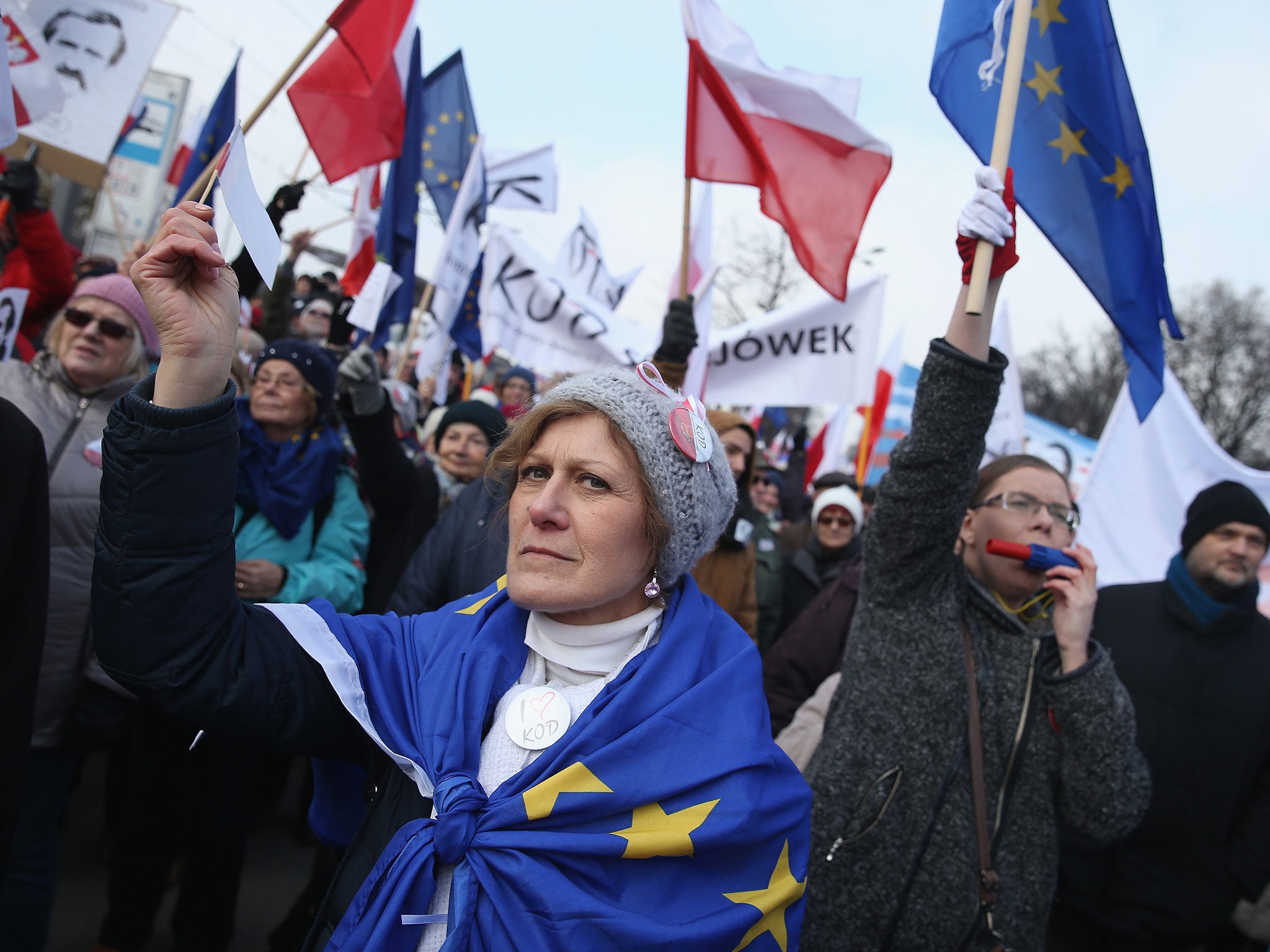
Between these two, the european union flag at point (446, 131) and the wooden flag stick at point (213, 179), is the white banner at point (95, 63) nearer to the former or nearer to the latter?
the european union flag at point (446, 131)

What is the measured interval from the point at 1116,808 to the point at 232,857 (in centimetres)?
275

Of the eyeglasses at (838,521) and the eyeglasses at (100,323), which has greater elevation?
the eyeglasses at (100,323)

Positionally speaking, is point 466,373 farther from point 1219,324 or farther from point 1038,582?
point 1219,324

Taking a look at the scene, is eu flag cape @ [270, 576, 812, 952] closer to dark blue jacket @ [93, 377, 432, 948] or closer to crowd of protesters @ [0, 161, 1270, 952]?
crowd of protesters @ [0, 161, 1270, 952]

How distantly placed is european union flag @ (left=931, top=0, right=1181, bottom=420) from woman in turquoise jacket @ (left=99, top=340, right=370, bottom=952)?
2.44 metres

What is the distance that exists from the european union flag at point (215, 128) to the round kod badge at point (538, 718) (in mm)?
5343

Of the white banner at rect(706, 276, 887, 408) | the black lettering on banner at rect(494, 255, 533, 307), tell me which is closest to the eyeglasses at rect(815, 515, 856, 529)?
the white banner at rect(706, 276, 887, 408)

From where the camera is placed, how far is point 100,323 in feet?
8.70

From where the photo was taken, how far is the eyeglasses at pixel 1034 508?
7.72ft

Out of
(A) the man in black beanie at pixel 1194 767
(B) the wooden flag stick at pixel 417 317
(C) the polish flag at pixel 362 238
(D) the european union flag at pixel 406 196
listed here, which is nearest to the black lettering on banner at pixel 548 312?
(B) the wooden flag stick at pixel 417 317

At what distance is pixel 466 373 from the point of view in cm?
988

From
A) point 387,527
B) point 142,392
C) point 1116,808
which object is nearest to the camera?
point 142,392

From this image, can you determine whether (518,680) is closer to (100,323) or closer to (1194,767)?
(100,323)

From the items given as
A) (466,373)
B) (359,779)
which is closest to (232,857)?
(359,779)
